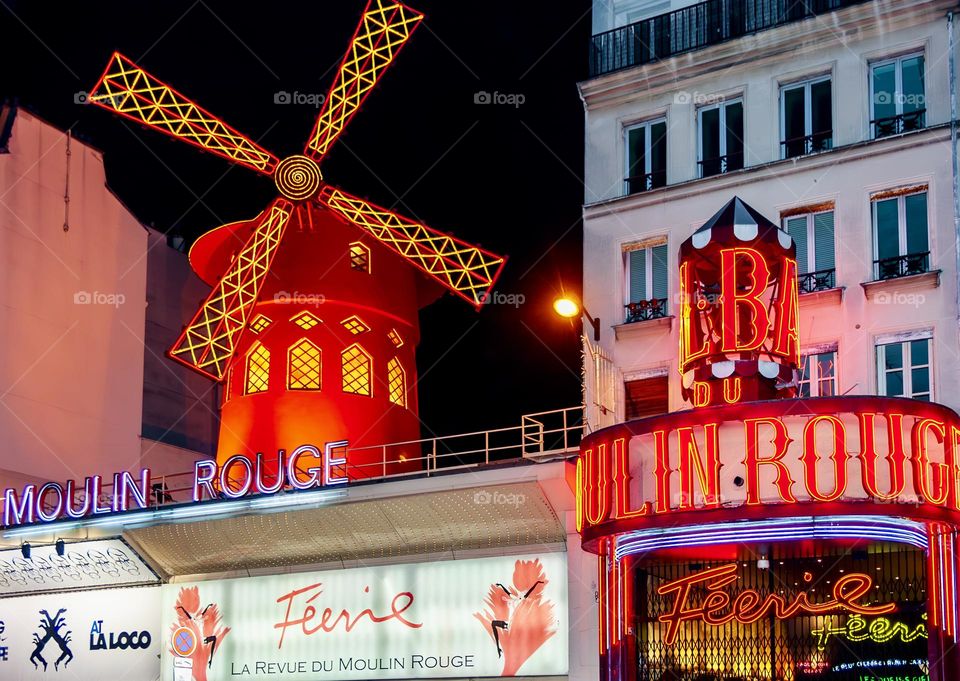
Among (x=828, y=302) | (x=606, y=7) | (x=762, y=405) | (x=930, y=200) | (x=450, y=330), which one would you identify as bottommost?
(x=762, y=405)

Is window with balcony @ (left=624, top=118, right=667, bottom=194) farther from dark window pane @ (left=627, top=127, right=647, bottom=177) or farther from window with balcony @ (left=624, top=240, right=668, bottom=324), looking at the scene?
window with balcony @ (left=624, top=240, right=668, bottom=324)

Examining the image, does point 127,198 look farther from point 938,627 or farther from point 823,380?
point 938,627

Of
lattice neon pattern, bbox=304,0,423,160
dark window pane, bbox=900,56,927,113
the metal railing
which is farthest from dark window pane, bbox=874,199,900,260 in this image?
lattice neon pattern, bbox=304,0,423,160

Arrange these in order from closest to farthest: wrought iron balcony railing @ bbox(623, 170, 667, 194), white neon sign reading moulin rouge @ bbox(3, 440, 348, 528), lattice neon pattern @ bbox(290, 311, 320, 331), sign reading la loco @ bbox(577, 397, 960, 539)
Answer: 1. sign reading la loco @ bbox(577, 397, 960, 539)
2. wrought iron balcony railing @ bbox(623, 170, 667, 194)
3. white neon sign reading moulin rouge @ bbox(3, 440, 348, 528)
4. lattice neon pattern @ bbox(290, 311, 320, 331)

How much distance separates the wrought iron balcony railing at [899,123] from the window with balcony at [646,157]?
8.52ft

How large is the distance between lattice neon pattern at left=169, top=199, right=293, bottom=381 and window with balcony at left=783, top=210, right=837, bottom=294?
8203 millimetres

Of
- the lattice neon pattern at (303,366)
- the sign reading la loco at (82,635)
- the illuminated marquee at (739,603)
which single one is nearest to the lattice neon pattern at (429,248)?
the lattice neon pattern at (303,366)

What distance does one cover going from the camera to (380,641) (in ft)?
58.5

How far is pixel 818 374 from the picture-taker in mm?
15453

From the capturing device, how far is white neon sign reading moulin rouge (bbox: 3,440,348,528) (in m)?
18.1

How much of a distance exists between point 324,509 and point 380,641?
70.5 inches

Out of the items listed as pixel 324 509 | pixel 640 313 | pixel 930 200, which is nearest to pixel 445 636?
pixel 324 509

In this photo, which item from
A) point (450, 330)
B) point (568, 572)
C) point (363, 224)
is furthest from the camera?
point (450, 330)

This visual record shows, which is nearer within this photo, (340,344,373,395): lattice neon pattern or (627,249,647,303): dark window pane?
(627,249,647,303): dark window pane
